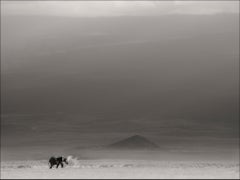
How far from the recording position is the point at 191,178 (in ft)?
144

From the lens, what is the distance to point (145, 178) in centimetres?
4412

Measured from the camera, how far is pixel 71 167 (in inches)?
2283

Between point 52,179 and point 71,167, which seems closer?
point 52,179

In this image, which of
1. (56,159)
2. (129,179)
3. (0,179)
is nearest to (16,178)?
(0,179)

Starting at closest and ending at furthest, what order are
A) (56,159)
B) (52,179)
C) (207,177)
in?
(52,179) → (207,177) → (56,159)

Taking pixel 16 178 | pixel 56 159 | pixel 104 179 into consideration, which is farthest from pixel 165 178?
pixel 56 159

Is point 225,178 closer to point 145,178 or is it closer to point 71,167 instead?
point 145,178

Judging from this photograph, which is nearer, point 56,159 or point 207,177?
point 207,177

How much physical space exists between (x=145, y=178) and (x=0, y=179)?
10.5 meters

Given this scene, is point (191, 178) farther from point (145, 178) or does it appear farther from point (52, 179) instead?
point (52, 179)

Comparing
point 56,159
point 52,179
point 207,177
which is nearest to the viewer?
point 52,179

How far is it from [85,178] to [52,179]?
2.57 m

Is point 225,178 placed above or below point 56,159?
below

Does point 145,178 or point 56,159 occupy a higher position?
point 56,159
